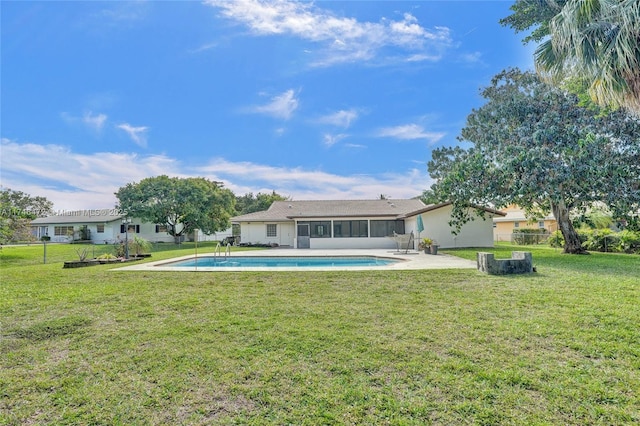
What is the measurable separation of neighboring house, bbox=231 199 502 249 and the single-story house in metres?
12.3

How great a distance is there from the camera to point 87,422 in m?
2.48

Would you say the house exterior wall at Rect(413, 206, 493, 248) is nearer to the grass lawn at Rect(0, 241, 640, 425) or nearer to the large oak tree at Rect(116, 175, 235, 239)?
the grass lawn at Rect(0, 241, 640, 425)

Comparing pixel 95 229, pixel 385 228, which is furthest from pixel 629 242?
pixel 95 229

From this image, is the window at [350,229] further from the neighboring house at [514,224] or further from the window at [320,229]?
the neighboring house at [514,224]

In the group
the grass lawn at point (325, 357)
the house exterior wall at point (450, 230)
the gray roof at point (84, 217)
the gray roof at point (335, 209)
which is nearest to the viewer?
the grass lawn at point (325, 357)

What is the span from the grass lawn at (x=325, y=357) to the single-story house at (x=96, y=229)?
3063 centimetres

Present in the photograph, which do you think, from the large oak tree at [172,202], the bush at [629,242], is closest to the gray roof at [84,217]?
the large oak tree at [172,202]

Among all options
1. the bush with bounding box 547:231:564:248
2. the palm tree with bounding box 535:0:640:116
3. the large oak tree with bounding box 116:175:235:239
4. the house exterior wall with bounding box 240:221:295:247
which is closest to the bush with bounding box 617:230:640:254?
the bush with bounding box 547:231:564:248

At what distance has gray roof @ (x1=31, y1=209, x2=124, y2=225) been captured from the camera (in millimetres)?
33438

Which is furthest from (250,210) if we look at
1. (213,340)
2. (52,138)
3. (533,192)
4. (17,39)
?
(213,340)

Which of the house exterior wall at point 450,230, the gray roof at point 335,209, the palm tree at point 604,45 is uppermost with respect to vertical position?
the palm tree at point 604,45

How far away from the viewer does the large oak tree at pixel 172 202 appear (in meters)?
30.3

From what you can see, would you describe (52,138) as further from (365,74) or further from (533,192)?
(533,192)

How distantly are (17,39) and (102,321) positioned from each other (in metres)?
10.2
